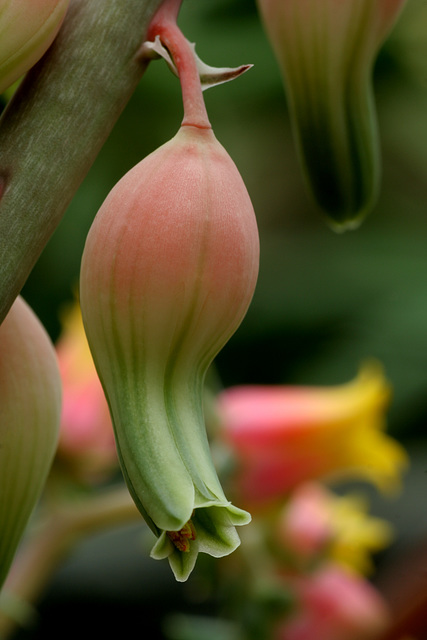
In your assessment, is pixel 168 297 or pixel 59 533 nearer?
pixel 168 297

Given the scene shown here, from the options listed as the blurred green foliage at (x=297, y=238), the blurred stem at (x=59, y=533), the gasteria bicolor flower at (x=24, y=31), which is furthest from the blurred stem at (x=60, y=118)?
the blurred green foliage at (x=297, y=238)

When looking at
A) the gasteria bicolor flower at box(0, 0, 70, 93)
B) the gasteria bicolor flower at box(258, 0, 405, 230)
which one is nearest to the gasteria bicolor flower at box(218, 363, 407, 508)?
the gasteria bicolor flower at box(258, 0, 405, 230)

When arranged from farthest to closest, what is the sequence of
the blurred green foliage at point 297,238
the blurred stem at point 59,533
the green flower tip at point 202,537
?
the blurred green foliage at point 297,238
the blurred stem at point 59,533
the green flower tip at point 202,537

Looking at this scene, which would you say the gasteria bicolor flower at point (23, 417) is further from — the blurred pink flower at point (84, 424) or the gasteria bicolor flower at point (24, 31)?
the blurred pink flower at point (84, 424)

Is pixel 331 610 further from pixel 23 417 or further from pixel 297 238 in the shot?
pixel 297 238

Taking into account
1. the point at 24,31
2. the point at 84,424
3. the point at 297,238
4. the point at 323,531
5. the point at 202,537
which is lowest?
the point at 297,238

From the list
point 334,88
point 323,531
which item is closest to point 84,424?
point 323,531

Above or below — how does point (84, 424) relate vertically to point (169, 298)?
below
